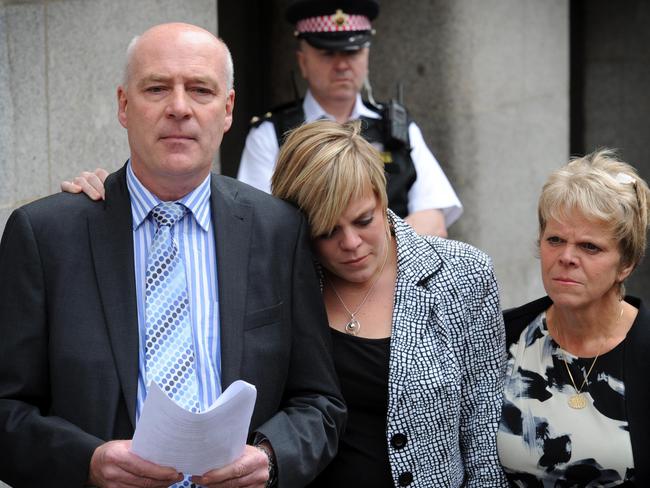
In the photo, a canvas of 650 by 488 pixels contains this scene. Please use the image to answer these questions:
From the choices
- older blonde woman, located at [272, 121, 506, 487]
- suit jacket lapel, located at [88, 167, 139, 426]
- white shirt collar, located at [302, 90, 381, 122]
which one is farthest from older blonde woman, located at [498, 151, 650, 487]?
white shirt collar, located at [302, 90, 381, 122]

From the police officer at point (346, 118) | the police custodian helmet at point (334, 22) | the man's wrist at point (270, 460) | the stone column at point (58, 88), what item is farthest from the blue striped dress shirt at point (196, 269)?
the police custodian helmet at point (334, 22)

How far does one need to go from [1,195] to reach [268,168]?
1137mm

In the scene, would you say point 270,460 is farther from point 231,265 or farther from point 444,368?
point 444,368

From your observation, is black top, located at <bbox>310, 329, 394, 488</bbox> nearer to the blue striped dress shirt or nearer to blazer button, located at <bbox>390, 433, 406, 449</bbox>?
blazer button, located at <bbox>390, 433, 406, 449</bbox>

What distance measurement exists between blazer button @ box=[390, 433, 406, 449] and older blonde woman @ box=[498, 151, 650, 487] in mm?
320

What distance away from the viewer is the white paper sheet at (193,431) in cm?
261

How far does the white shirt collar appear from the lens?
16.3 ft

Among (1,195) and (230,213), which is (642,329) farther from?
(1,195)

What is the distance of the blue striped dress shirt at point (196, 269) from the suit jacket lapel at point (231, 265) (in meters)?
0.03

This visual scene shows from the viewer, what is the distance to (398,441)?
11.0 feet

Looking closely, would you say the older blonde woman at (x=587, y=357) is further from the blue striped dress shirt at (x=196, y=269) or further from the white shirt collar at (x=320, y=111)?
the white shirt collar at (x=320, y=111)

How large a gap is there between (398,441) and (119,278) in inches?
37.3

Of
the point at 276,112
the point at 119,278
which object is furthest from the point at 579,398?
the point at 276,112

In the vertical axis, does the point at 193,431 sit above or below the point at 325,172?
below
